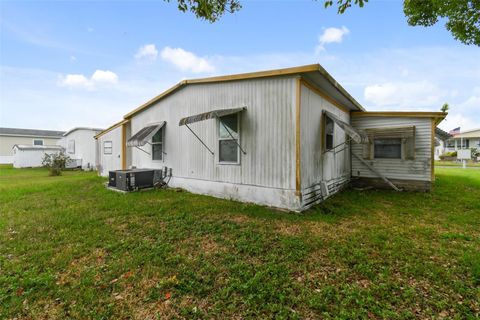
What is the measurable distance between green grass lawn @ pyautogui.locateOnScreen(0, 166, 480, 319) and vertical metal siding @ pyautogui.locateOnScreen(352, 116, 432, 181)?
7.49ft

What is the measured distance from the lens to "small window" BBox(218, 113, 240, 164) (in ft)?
19.1

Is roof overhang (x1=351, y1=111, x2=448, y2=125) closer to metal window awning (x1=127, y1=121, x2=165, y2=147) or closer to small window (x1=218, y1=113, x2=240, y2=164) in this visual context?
small window (x1=218, y1=113, x2=240, y2=164)

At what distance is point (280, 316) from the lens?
1.97m

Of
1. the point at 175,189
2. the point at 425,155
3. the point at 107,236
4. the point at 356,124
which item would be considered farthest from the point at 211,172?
the point at 425,155

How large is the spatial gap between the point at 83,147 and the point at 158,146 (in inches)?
557

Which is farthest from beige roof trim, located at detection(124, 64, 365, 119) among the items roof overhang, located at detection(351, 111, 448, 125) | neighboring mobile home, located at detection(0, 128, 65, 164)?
neighboring mobile home, located at detection(0, 128, 65, 164)

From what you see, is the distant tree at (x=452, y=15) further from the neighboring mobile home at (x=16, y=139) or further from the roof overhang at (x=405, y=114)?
the neighboring mobile home at (x=16, y=139)

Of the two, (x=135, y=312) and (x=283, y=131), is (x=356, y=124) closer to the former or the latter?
(x=283, y=131)

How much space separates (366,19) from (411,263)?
7.75 m

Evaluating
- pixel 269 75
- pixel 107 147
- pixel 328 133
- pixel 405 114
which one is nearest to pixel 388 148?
pixel 405 114

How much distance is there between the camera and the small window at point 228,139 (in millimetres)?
5816

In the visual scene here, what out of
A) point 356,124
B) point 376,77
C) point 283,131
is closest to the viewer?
point 283,131

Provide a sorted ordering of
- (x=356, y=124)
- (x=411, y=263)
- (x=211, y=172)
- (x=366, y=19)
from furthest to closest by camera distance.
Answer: (x=356, y=124)
(x=366, y=19)
(x=211, y=172)
(x=411, y=263)

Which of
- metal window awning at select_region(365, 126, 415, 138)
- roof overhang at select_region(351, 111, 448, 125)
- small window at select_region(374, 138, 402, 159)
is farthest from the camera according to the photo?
small window at select_region(374, 138, 402, 159)
